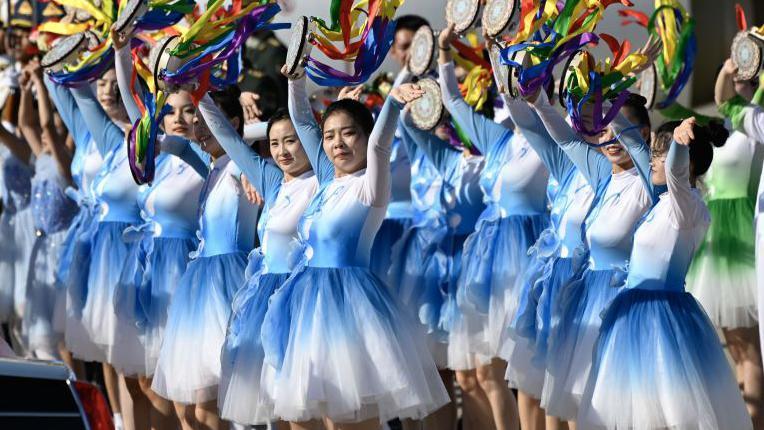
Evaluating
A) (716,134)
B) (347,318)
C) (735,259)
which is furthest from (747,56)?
(347,318)

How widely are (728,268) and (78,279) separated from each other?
3096 mm

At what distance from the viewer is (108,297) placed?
664 centimetres

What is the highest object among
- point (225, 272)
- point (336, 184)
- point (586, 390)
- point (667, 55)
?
point (667, 55)

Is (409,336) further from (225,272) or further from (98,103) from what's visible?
(98,103)

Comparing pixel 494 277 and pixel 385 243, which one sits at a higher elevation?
pixel 385 243

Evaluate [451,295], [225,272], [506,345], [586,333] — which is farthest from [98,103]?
[586,333]

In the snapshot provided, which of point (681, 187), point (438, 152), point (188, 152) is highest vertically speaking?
point (188, 152)

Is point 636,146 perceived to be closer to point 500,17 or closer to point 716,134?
point 716,134

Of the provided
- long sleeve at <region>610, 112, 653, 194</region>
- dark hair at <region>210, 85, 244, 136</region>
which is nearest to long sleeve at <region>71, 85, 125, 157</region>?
dark hair at <region>210, 85, 244, 136</region>

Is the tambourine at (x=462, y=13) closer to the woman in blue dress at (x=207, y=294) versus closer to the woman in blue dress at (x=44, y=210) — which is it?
the woman in blue dress at (x=207, y=294)

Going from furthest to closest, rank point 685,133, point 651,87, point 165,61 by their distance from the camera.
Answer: point 651,87, point 165,61, point 685,133

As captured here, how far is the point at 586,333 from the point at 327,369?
3.36 ft

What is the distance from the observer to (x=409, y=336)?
5039mm

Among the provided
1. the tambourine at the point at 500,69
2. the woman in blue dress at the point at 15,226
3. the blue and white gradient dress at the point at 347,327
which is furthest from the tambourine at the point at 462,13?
the woman in blue dress at the point at 15,226
